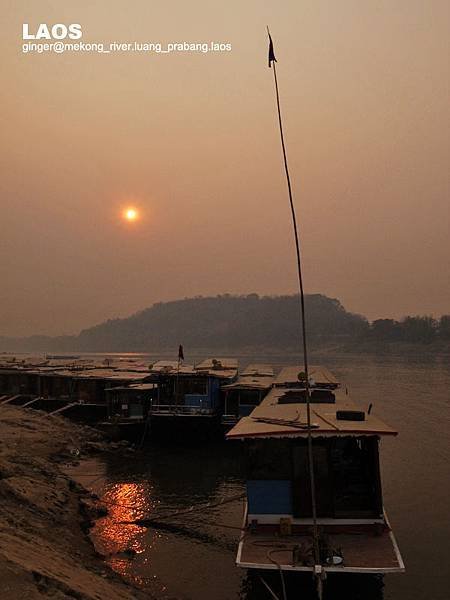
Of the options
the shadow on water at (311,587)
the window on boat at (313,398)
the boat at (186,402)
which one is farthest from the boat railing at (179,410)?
the shadow on water at (311,587)

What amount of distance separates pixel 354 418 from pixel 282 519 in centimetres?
350

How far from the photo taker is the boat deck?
1091cm

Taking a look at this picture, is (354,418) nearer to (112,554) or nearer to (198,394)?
(112,554)

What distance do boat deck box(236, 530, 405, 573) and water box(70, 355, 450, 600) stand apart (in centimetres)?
130

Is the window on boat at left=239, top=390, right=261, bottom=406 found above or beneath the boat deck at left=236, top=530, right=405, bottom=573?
above

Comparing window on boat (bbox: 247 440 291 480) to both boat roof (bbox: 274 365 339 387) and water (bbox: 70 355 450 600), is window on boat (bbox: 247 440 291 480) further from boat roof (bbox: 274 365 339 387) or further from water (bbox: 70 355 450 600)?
boat roof (bbox: 274 365 339 387)

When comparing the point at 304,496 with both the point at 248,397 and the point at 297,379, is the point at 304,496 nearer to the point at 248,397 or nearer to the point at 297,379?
the point at 248,397

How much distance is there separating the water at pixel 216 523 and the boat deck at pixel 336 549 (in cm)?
130

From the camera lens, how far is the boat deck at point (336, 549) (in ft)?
35.8

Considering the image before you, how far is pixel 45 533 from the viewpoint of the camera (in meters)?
14.2

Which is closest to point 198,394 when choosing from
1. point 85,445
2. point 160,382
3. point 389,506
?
point 160,382

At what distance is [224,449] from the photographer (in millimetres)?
31422

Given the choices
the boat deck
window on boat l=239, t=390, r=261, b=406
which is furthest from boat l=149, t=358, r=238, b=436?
the boat deck

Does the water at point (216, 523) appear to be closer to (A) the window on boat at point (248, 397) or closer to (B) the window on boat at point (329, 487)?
(B) the window on boat at point (329, 487)
